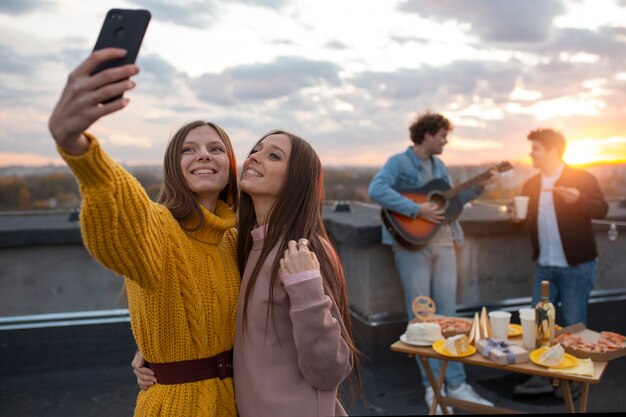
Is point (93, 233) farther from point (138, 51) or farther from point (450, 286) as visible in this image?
point (450, 286)

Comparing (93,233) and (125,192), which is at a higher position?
(125,192)

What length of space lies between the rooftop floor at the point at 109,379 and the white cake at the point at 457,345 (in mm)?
1211

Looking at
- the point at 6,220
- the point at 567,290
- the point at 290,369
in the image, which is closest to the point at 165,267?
the point at 290,369

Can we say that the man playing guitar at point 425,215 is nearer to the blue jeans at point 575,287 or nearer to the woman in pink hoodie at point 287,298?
the blue jeans at point 575,287

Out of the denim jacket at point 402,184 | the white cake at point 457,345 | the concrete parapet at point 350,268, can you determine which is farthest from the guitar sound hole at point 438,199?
the white cake at point 457,345

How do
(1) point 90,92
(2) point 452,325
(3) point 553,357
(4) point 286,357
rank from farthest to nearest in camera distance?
(2) point 452,325
(3) point 553,357
(4) point 286,357
(1) point 90,92

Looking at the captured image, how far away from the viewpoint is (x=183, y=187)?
1.84 metres

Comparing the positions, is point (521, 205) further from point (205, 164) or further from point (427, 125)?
point (205, 164)

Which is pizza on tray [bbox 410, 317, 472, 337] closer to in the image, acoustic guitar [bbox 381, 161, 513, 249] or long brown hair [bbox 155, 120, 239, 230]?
acoustic guitar [bbox 381, 161, 513, 249]

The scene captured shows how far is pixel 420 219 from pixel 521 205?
1121 millimetres

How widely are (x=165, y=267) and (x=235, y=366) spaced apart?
1.40ft

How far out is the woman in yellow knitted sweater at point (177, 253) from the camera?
1.35m

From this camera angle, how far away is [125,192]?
4.52 feet

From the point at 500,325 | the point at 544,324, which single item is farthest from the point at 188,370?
the point at 544,324
